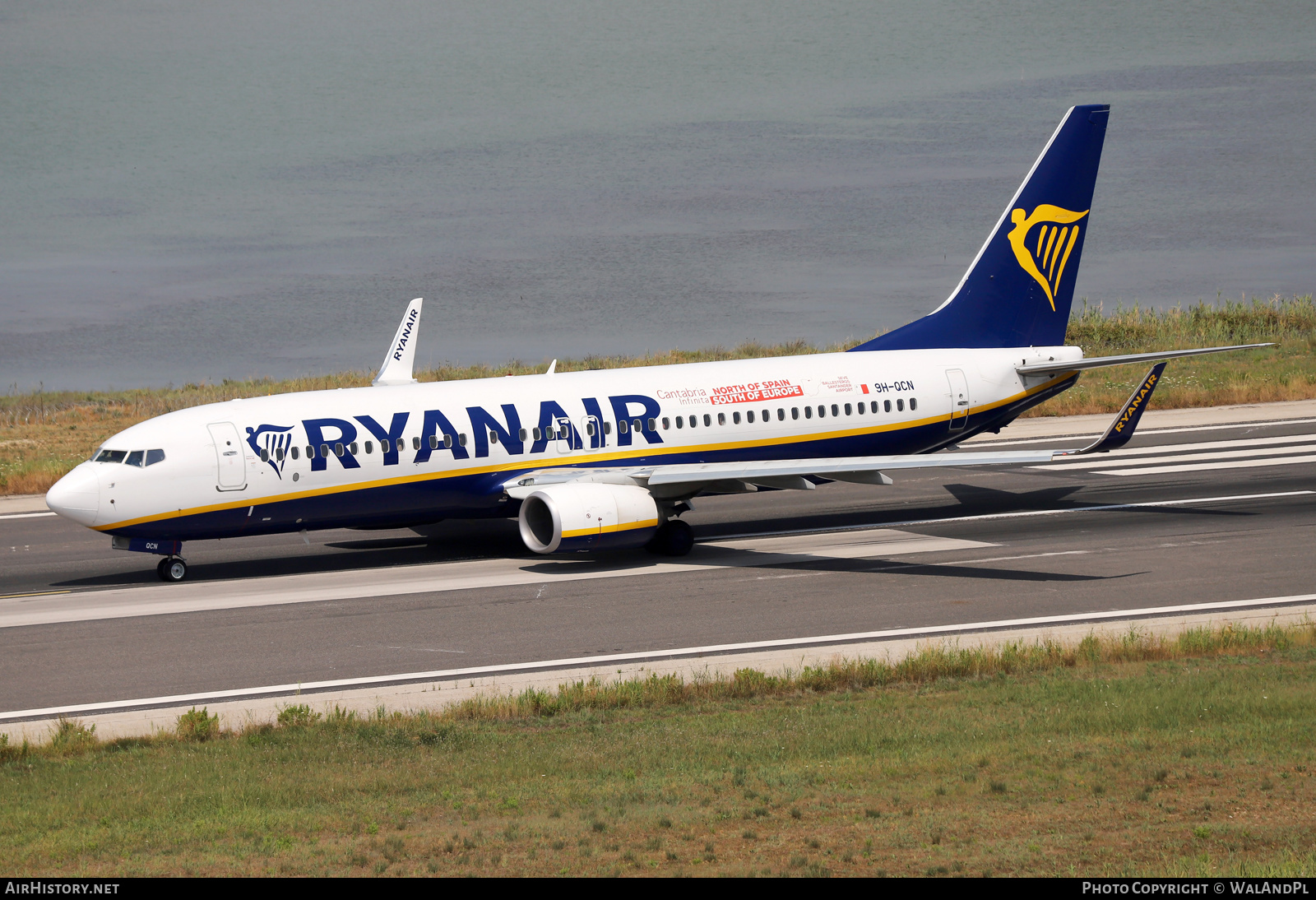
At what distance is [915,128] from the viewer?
169875mm

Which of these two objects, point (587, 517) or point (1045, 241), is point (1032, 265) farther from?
point (587, 517)

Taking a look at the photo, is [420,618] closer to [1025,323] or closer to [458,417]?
[458,417]

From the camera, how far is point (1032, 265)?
1563 inches

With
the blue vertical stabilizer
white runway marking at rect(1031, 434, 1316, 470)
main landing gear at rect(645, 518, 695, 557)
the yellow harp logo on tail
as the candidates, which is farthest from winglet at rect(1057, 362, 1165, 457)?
white runway marking at rect(1031, 434, 1316, 470)

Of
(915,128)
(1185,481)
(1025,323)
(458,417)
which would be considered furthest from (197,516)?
(915,128)

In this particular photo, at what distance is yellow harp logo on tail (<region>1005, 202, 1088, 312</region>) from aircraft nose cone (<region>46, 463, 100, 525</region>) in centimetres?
2398

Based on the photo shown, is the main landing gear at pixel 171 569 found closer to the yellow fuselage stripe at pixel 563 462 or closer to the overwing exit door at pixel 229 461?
the yellow fuselage stripe at pixel 563 462

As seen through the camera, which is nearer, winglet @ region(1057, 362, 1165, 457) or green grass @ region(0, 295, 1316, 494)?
winglet @ region(1057, 362, 1165, 457)

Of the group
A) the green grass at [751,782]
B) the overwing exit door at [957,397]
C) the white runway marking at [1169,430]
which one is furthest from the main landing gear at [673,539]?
the white runway marking at [1169,430]

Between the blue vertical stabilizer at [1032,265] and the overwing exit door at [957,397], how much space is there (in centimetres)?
141

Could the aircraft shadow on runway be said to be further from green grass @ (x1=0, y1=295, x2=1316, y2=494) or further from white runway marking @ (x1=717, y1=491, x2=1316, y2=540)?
green grass @ (x1=0, y1=295, x2=1316, y2=494)

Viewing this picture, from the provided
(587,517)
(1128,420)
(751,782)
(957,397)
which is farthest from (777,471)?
(751,782)

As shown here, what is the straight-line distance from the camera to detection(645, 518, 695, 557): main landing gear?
3217cm

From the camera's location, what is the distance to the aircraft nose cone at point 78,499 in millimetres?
29531
